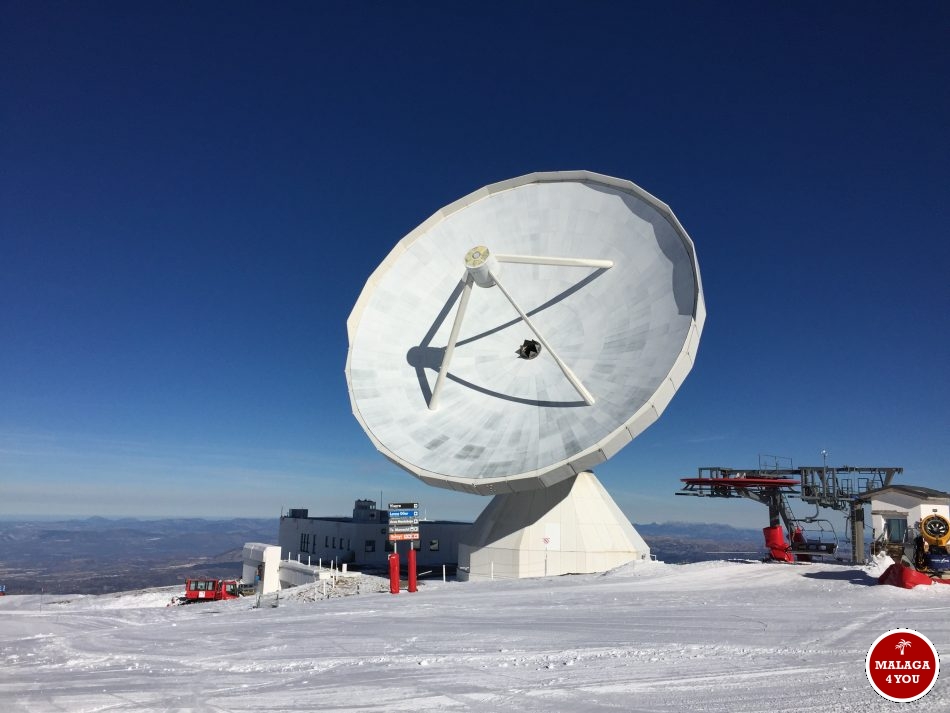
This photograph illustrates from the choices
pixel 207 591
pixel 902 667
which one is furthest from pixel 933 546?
pixel 207 591

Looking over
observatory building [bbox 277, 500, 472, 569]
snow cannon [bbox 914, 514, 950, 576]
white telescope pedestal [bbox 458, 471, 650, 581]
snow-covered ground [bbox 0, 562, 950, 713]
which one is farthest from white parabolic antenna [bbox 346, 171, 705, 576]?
observatory building [bbox 277, 500, 472, 569]

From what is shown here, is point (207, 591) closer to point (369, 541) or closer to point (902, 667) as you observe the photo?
point (369, 541)

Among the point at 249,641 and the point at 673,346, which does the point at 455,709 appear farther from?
the point at 673,346

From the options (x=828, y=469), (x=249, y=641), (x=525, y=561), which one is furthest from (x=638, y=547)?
(x=249, y=641)

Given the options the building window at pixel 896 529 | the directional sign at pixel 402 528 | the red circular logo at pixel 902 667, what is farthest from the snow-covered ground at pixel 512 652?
the directional sign at pixel 402 528

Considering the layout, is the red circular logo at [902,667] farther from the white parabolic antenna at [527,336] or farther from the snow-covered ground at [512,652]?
the white parabolic antenna at [527,336]

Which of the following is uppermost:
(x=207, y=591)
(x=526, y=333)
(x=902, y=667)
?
(x=526, y=333)
